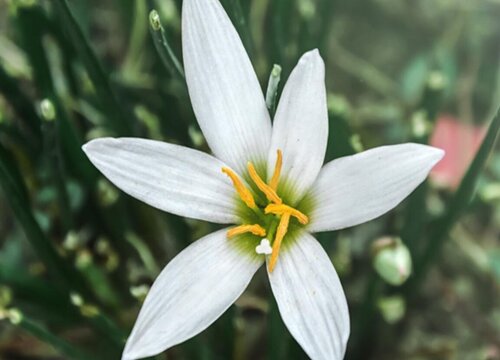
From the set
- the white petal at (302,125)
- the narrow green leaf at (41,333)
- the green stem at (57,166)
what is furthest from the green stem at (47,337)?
the white petal at (302,125)

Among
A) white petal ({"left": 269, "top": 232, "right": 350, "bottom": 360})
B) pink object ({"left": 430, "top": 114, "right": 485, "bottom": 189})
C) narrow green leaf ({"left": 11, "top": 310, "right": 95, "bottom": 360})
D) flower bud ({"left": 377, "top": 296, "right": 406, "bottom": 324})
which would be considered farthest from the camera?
pink object ({"left": 430, "top": 114, "right": 485, "bottom": 189})

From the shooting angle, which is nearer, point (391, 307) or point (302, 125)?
point (302, 125)

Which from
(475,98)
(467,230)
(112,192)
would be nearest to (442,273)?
(467,230)

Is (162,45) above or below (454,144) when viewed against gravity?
above

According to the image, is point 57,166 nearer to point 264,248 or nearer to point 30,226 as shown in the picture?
point 30,226

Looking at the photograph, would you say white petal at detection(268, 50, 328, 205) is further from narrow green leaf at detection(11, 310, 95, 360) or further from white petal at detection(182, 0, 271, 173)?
narrow green leaf at detection(11, 310, 95, 360)

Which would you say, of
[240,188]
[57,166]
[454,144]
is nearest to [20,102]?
[57,166]

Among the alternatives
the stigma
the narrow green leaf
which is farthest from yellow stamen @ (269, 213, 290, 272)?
the narrow green leaf
